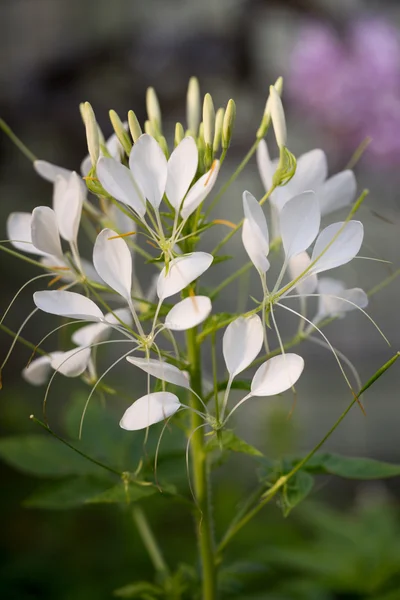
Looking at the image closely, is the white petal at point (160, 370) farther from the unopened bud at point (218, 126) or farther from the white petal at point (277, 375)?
the unopened bud at point (218, 126)

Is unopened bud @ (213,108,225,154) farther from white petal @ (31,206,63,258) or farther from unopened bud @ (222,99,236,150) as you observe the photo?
white petal @ (31,206,63,258)

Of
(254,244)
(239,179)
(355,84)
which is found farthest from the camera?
(239,179)

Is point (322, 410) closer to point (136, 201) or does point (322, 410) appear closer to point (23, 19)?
point (23, 19)

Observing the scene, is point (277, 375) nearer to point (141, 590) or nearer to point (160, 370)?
point (160, 370)

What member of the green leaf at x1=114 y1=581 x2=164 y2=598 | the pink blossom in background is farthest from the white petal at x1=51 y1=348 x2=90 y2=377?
the pink blossom in background

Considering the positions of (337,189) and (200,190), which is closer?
(200,190)

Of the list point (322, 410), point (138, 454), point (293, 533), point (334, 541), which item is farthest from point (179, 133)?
point (322, 410)

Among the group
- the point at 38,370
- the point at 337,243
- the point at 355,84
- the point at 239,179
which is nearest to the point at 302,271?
the point at 337,243

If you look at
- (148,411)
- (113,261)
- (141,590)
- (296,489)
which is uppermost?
(113,261)
